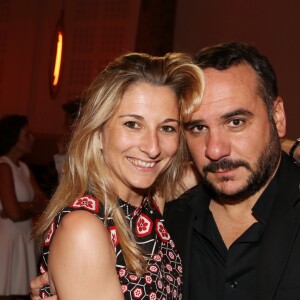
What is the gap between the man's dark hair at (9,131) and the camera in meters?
4.16

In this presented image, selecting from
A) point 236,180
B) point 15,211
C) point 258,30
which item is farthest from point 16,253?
point 258,30

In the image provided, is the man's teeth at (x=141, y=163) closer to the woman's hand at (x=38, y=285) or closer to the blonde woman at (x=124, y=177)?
the blonde woman at (x=124, y=177)

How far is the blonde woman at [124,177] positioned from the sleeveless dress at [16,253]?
2308 millimetres

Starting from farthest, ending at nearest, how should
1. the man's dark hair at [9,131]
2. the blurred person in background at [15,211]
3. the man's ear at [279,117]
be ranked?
the man's dark hair at [9,131], the blurred person in background at [15,211], the man's ear at [279,117]

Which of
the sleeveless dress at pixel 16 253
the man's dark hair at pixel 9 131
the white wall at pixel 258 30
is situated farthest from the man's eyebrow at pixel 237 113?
the white wall at pixel 258 30

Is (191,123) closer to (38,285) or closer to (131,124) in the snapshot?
(131,124)

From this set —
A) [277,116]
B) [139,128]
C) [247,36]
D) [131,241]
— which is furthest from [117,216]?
[247,36]

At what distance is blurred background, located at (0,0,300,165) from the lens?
521 centimetres

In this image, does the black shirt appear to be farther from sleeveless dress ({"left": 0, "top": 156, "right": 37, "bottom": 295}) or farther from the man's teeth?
sleeveless dress ({"left": 0, "top": 156, "right": 37, "bottom": 295})

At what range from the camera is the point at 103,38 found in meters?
7.16

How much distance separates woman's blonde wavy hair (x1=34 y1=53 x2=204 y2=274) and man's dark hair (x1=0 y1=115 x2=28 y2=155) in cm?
249

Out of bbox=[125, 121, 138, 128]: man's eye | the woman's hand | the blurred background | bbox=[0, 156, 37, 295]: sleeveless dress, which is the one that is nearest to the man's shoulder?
bbox=[125, 121, 138, 128]: man's eye

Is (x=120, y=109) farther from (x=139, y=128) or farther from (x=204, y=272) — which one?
(x=204, y=272)

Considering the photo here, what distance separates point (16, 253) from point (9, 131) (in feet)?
3.56
